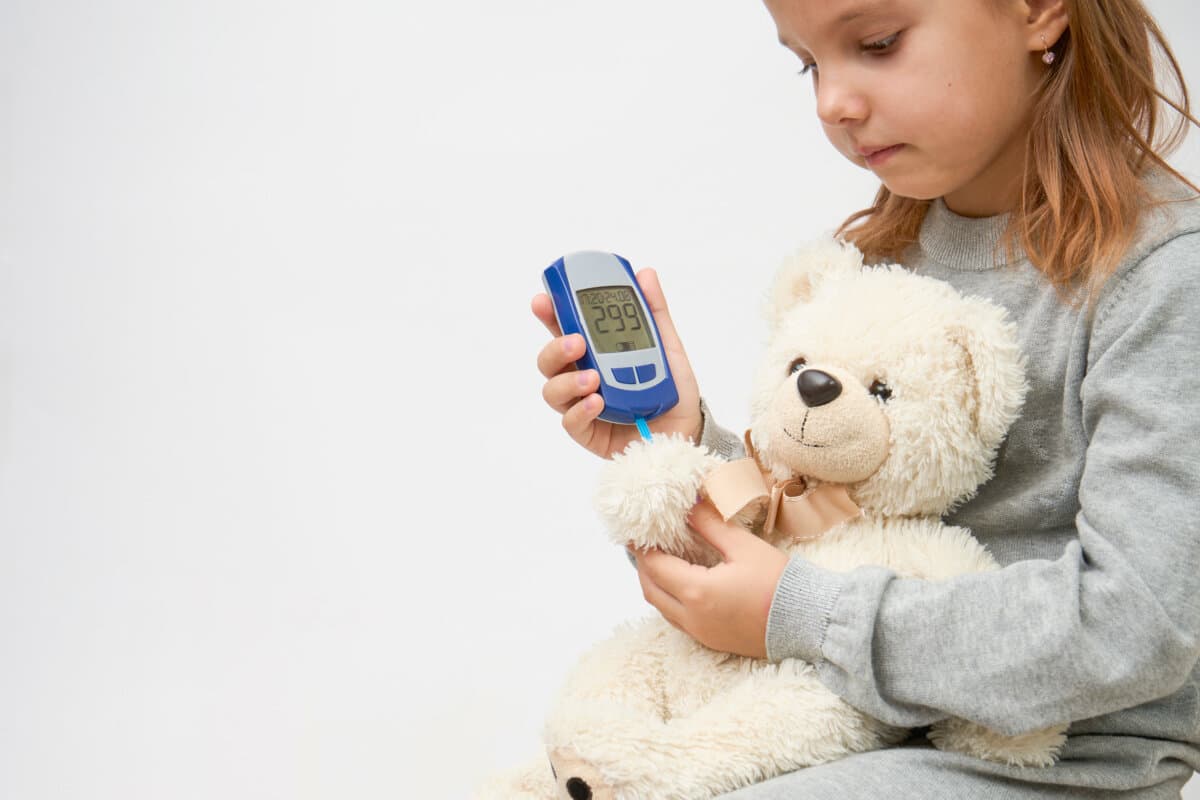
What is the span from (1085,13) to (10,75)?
1.65m

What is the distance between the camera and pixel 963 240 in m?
1.04

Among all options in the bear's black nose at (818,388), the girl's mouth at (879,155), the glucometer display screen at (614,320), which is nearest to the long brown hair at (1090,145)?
the girl's mouth at (879,155)

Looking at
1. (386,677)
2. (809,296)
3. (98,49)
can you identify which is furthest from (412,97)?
(809,296)

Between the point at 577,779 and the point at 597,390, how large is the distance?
0.31m

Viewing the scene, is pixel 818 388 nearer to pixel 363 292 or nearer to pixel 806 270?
pixel 806 270

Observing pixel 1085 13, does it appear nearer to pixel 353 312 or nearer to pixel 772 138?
pixel 772 138

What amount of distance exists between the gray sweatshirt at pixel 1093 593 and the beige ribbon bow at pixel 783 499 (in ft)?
0.20

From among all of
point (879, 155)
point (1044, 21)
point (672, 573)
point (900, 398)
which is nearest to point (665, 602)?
point (672, 573)

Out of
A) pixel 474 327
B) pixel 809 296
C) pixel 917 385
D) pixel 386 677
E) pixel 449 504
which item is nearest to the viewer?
pixel 917 385

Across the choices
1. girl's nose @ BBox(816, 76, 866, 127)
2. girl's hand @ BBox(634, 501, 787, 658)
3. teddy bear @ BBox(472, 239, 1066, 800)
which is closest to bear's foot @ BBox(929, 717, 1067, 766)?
teddy bear @ BBox(472, 239, 1066, 800)

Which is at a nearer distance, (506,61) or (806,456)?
(806,456)

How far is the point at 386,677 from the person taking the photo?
152 cm

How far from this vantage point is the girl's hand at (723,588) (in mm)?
873

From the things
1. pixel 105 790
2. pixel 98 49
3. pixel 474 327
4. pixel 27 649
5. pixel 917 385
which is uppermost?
pixel 98 49
